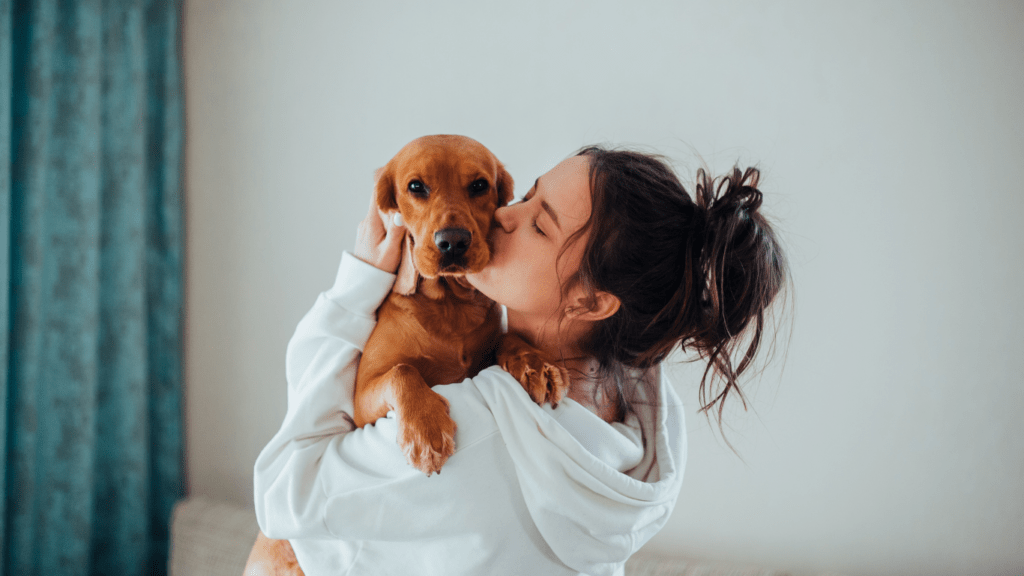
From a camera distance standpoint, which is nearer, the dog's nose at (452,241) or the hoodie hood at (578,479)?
the hoodie hood at (578,479)

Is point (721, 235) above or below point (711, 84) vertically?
below

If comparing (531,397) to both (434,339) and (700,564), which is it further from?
(700,564)

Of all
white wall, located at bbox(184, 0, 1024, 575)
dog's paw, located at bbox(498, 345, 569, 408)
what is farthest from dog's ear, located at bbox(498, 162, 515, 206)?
white wall, located at bbox(184, 0, 1024, 575)

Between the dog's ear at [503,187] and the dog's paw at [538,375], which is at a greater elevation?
the dog's ear at [503,187]

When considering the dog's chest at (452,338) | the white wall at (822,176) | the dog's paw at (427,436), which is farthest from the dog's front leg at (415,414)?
the white wall at (822,176)

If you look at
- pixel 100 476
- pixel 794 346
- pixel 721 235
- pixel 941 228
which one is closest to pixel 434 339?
pixel 721 235

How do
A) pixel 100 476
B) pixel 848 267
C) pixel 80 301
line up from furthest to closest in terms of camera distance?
pixel 100 476 → pixel 80 301 → pixel 848 267

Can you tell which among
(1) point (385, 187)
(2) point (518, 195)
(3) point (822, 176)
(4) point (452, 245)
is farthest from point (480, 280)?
(3) point (822, 176)

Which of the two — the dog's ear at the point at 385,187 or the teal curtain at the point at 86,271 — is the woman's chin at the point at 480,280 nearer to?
the dog's ear at the point at 385,187

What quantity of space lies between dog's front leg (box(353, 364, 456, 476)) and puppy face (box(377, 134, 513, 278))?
0.62ft

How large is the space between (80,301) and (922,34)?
8.81 ft

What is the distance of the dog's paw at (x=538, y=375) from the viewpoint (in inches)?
37.4

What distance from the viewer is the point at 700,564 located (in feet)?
5.60

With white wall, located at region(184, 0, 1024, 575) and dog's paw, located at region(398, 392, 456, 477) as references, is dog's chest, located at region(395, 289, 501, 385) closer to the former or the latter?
dog's paw, located at region(398, 392, 456, 477)
